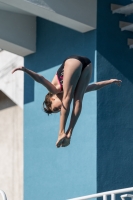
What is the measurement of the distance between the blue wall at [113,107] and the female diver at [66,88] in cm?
279

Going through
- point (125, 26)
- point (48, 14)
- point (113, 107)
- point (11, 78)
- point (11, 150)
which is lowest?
point (11, 150)

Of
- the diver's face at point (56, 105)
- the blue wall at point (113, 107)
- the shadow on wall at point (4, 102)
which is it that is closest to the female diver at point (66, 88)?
the diver's face at point (56, 105)

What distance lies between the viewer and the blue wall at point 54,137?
9703mm

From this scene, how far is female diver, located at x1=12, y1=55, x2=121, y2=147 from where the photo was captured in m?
6.62

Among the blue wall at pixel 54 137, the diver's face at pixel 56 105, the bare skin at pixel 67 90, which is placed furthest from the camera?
the blue wall at pixel 54 137

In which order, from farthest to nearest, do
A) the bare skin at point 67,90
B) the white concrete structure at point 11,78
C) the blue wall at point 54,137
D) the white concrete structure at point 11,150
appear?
1. the white concrete structure at point 11,150
2. the white concrete structure at point 11,78
3. the blue wall at point 54,137
4. the bare skin at point 67,90

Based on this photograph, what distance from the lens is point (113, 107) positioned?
974cm

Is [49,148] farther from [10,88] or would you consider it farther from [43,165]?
[10,88]

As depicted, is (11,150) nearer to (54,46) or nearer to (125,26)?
(54,46)

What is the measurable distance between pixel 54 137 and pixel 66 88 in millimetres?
3696

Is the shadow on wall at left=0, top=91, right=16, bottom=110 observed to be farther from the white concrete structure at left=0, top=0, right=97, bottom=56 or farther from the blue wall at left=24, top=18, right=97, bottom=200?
the white concrete structure at left=0, top=0, right=97, bottom=56

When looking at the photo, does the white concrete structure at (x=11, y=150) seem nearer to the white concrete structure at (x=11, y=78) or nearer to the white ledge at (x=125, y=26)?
the white concrete structure at (x=11, y=78)

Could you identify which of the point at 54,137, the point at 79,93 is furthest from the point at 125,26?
the point at 79,93

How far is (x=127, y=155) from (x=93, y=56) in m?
1.46
